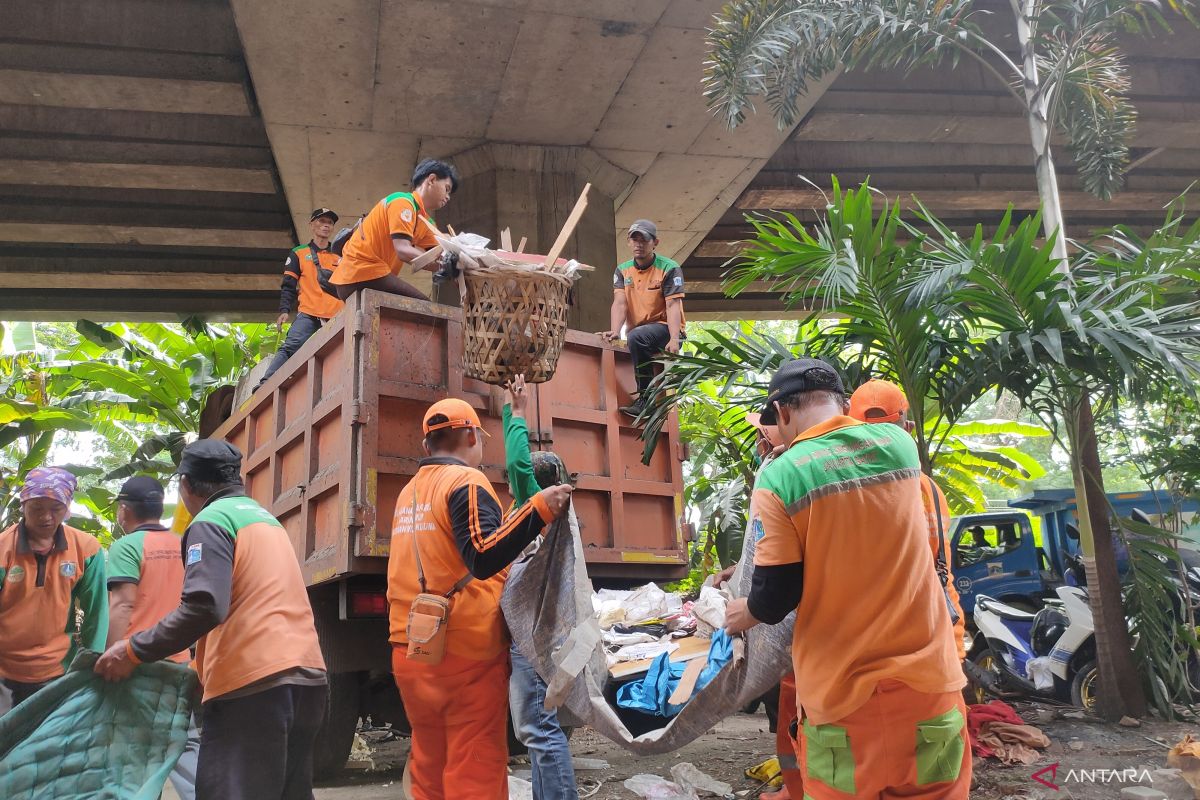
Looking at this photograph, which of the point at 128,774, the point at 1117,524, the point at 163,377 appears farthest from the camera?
the point at 163,377

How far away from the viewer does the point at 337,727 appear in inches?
198

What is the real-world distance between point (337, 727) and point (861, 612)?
3.59 metres

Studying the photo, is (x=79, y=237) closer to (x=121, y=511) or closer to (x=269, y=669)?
(x=121, y=511)

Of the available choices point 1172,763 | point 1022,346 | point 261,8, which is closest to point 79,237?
point 261,8

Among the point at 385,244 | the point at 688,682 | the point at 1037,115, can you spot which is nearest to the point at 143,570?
the point at 385,244

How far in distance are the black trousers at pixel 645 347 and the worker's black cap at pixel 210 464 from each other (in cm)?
256

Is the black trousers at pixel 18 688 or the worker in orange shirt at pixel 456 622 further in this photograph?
the black trousers at pixel 18 688

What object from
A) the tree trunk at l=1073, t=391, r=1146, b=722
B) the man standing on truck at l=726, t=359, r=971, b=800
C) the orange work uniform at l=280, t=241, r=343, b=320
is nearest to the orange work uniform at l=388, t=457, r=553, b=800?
the man standing on truck at l=726, t=359, r=971, b=800

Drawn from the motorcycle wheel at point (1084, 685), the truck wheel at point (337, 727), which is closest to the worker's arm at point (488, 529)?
the truck wheel at point (337, 727)

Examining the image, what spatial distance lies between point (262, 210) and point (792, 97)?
6176mm

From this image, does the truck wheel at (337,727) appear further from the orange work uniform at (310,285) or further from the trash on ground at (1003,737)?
the trash on ground at (1003,737)

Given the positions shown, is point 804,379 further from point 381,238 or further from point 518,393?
point 381,238

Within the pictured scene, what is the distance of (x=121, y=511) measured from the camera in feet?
13.9

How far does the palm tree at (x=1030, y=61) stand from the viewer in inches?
225
